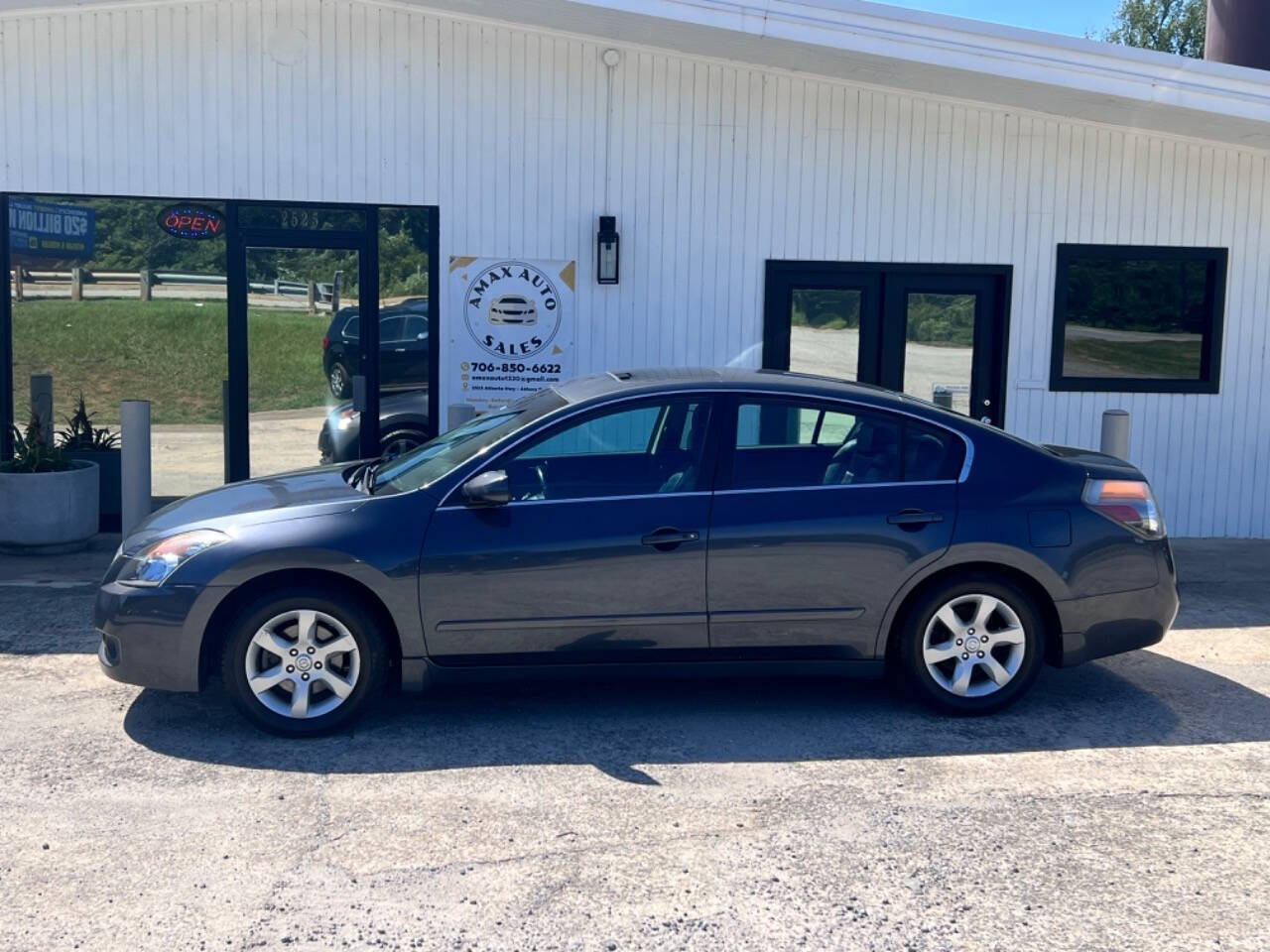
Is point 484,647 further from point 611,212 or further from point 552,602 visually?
point 611,212

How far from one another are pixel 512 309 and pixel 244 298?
200 cm

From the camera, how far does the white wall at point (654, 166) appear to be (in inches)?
378

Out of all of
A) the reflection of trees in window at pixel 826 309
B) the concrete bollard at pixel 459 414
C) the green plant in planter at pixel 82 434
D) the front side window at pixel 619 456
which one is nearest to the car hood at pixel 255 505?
the front side window at pixel 619 456

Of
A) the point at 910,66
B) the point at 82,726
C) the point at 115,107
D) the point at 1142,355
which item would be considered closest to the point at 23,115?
the point at 115,107

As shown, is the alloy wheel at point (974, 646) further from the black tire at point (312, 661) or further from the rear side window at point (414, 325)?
the rear side window at point (414, 325)

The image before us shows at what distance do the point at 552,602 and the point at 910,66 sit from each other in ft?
17.4

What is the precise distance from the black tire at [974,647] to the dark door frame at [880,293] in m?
4.53

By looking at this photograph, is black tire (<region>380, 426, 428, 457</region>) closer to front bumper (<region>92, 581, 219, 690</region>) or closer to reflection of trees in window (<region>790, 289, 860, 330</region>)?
reflection of trees in window (<region>790, 289, 860, 330</region>)

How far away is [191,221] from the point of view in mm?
9812

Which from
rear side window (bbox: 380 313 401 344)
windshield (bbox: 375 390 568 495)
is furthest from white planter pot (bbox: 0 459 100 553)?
windshield (bbox: 375 390 568 495)

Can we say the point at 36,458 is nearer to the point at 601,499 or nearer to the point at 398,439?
the point at 398,439

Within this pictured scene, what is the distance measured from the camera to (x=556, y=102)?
32.4 ft

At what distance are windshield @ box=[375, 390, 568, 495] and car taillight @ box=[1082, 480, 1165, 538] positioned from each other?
8.03 feet

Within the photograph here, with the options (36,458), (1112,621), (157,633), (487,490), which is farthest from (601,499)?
(36,458)
